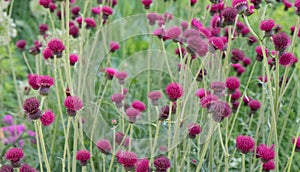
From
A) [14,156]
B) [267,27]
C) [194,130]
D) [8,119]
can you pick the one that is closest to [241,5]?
[267,27]

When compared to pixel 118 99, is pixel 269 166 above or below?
below

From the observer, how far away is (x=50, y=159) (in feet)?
6.23

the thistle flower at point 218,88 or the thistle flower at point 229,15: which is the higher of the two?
the thistle flower at point 229,15

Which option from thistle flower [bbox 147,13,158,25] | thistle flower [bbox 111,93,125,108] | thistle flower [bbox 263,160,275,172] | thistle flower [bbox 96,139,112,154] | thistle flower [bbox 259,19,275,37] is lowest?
thistle flower [bbox 263,160,275,172]

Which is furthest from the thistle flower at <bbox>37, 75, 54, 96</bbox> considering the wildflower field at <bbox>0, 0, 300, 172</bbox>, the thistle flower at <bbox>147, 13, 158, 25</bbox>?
the thistle flower at <bbox>147, 13, 158, 25</bbox>

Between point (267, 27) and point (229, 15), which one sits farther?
point (229, 15)

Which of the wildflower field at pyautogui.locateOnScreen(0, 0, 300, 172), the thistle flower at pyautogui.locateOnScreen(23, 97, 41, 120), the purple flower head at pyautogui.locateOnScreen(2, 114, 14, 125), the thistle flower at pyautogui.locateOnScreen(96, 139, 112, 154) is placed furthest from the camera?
the purple flower head at pyautogui.locateOnScreen(2, 114, 14, 125)

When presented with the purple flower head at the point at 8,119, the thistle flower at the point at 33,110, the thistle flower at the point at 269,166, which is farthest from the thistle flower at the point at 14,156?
the purple flower head at the point at 8,119

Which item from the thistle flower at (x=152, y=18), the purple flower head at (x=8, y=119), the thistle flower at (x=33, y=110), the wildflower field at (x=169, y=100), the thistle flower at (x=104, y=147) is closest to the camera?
the thistle flower at (x=33, y=110)

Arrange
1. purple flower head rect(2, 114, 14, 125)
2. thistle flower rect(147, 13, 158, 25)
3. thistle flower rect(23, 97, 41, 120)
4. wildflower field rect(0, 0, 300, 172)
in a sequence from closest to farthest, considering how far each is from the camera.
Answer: thistle flower rect(23, 97, 41, 120) < wildflower field rect(0, 0, 300, 172) < thistle flower rect(147, 13, 158, 25) < purple flower head rect(2, 114, 14, 125)

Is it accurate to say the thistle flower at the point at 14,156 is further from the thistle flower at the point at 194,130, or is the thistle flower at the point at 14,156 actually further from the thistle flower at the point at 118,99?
the thistle flower at the point at 194,130

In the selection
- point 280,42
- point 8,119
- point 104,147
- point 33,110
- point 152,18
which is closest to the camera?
point 33,110

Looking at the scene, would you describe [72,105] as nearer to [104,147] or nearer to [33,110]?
[33,110]

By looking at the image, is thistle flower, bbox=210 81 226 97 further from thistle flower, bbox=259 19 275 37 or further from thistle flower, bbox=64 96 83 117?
thistle flower, bbox=64 96 83 117
